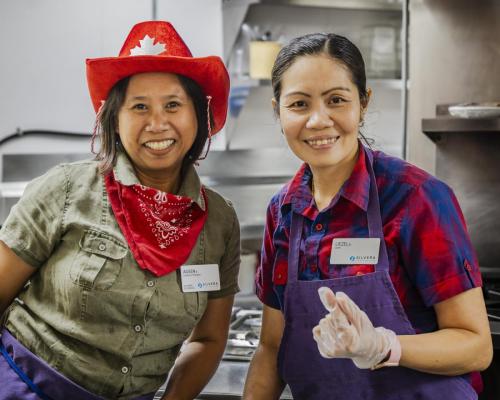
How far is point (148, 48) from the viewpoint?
1609 mm

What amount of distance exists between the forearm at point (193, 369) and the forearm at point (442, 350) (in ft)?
1.87

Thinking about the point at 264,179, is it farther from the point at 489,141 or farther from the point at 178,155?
the point at 178,155

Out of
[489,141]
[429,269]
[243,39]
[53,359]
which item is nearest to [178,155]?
[53,359]

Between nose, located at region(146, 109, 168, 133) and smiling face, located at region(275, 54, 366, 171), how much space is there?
294 millimetres

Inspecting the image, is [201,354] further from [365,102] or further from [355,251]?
[365,102]

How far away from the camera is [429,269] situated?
132 cm

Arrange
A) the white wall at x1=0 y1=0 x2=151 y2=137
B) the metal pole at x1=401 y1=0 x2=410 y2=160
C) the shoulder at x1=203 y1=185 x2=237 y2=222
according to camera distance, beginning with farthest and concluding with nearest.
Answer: the white wall at x1=0 y1=0 x2=151 y2=137, the metal pole at x1=401 y1=0 x2=410 y2=160, the shoulder at x1=203 y1=185 x2=237 y2=222

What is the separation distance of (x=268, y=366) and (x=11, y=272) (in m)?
0.62

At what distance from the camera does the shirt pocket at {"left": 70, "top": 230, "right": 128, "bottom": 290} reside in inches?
59.2

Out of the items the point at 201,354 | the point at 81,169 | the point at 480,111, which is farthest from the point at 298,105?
the point at 480,111

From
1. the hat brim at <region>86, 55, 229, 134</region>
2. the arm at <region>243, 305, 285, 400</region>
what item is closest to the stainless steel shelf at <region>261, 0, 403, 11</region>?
the hat brim at <region>86, 55, 229, 134</region>

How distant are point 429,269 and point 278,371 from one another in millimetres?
456

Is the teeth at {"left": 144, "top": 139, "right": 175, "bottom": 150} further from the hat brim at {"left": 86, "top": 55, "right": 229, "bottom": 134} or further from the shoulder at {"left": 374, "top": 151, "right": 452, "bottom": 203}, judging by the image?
the shoulder at {"left": 374, "top": 151, "right": 452, "bottom": 203}

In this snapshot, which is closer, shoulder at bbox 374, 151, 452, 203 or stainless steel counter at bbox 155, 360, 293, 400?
shoulder at bbox 374, 151, 452, 203
